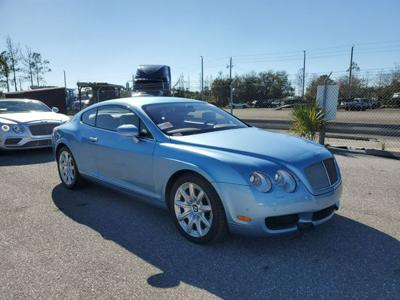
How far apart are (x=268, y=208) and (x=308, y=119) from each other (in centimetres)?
641

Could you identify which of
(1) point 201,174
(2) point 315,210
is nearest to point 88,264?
(1) point 201,174

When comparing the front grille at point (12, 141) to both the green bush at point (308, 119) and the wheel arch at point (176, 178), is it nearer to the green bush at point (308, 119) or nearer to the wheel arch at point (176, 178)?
the wheel arch at point (176, 178)

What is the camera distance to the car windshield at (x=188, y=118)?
417 cm

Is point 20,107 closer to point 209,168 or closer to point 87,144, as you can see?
point 87,144

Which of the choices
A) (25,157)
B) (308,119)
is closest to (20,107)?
(25,157)

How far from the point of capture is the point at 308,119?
9016 millimetres

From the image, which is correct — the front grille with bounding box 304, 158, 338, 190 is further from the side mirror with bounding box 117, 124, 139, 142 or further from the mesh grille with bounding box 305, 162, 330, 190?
the side mirror with bounding box 117, 124, 139, 142

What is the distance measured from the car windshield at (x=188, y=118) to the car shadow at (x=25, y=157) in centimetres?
462

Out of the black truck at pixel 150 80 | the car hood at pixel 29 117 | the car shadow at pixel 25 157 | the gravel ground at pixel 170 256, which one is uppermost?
the black truck at pixel 150 80

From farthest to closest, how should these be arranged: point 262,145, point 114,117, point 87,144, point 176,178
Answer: point 87,144
point 114,117
point 176,178
point 262,145

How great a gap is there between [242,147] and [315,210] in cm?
91

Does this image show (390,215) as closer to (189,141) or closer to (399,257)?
(399,257)

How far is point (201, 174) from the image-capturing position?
340 centimetres

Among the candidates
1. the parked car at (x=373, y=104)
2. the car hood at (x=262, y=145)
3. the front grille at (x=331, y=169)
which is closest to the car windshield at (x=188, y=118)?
the car hood at (x=262, y=145)
